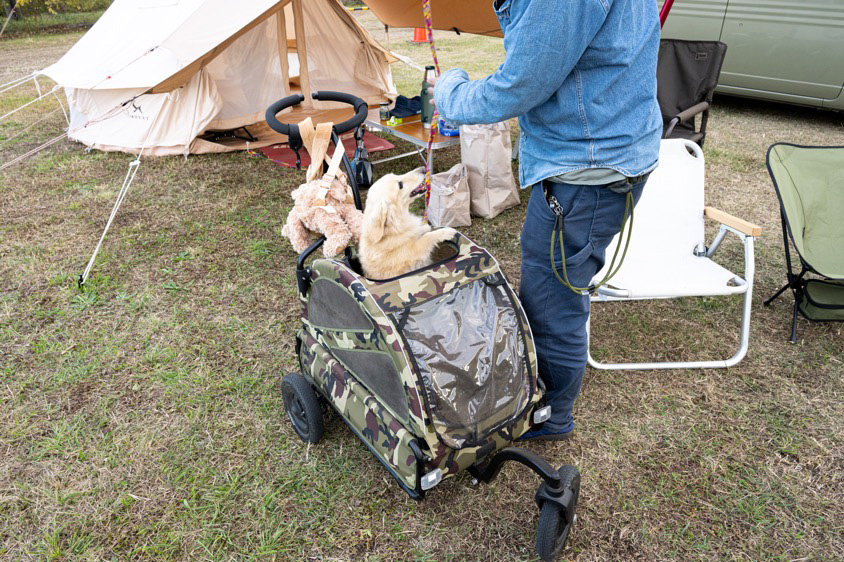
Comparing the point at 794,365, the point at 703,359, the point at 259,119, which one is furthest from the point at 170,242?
the point at 794,365

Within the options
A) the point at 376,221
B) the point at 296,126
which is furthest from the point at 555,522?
the point at 296,126

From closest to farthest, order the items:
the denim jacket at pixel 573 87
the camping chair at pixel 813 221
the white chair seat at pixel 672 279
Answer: the denim jacket at pixel 573 87
the white chair seat at pixel 672 279
the camping chair at pixel 813 221

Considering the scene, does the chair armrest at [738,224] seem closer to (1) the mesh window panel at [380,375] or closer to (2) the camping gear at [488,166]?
(2) the camping gear at [488,166]

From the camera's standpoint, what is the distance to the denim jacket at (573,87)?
4.59ft

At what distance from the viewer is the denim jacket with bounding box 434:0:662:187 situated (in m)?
1.40

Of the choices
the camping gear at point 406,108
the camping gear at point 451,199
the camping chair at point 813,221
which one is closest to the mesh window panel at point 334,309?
the camping gear at point 451,199

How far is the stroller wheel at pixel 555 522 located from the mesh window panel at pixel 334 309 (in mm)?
791

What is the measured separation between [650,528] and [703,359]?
1.19 meters

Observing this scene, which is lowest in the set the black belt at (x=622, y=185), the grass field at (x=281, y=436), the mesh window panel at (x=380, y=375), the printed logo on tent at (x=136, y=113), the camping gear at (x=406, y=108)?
the grass field at (x=281, y=436)

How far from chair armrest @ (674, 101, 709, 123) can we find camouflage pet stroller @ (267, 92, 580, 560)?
11.2ft

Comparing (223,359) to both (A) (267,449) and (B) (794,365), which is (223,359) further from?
(B) (794,365)

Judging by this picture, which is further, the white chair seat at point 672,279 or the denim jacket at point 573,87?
the white chair seat at point 672,279

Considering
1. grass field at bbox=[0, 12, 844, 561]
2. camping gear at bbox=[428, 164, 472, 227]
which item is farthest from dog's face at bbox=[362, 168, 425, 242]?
camping gear at bbox=[428, 164, 472, 227]

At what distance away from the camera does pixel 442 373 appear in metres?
1.67
